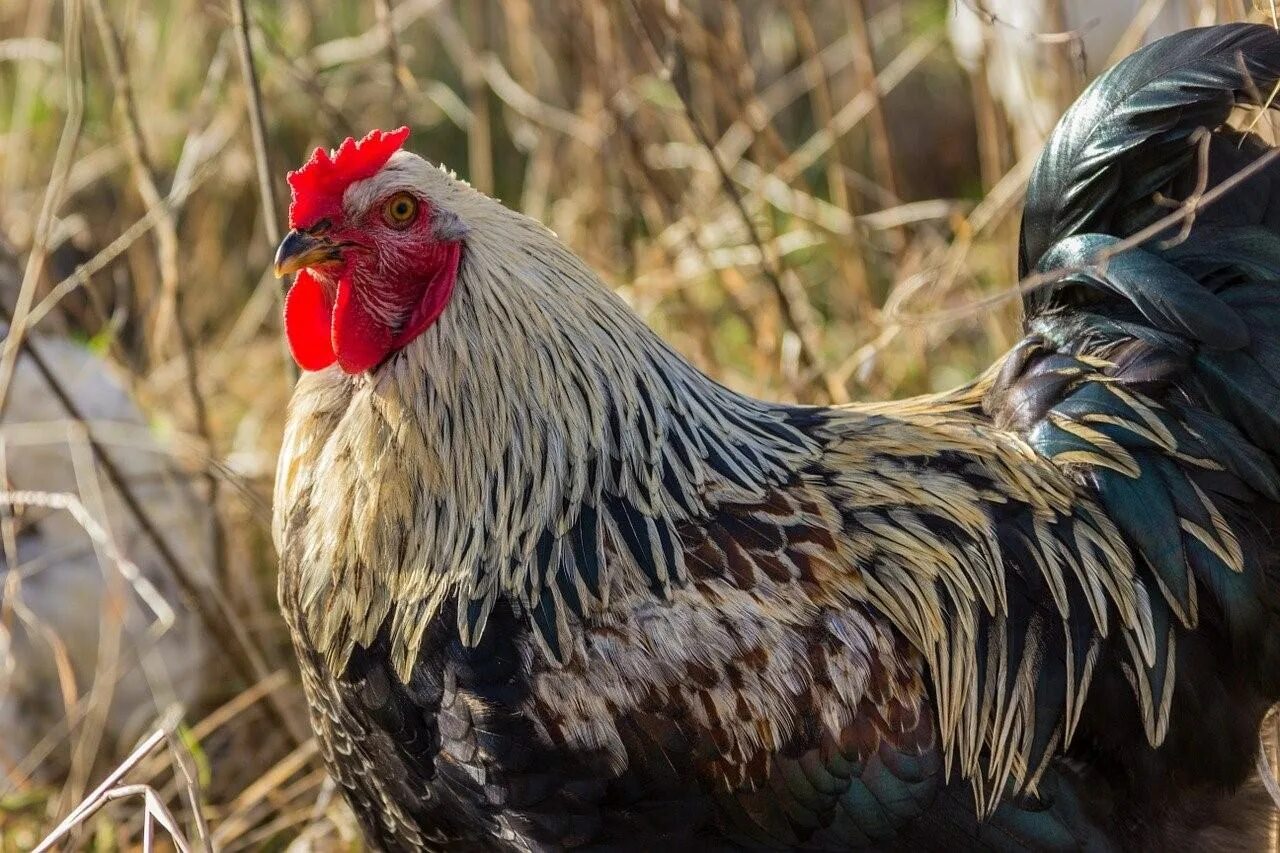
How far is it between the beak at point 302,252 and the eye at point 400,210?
0.12 meters

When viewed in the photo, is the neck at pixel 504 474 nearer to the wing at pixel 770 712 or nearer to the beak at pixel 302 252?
the wing at pixel 770 712

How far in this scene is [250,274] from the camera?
7.70m

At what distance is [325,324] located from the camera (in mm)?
2914

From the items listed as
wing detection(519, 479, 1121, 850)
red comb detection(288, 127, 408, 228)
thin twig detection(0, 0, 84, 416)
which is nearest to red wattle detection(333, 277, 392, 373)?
red comb detection(288, 127, 408, 228)

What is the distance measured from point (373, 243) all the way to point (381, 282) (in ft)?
0.26

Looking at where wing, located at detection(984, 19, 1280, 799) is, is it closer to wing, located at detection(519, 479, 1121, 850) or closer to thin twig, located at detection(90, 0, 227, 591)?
wing, located at detection(519, 479, 1121, 850)

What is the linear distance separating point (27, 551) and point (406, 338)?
2.25 metres

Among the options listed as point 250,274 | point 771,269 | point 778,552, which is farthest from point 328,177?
point 250,274

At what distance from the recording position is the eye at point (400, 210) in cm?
279

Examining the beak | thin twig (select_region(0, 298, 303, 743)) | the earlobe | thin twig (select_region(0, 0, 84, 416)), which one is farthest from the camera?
thin twig (select_region(0, 298, 303, 743))

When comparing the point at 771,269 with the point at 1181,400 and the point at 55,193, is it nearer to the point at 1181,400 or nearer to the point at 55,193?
the point at 1181,400

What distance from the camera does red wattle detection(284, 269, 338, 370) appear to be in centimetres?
291

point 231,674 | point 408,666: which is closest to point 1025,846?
point 408,666

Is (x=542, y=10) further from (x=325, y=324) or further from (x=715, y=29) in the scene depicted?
(x=325, y=324)
